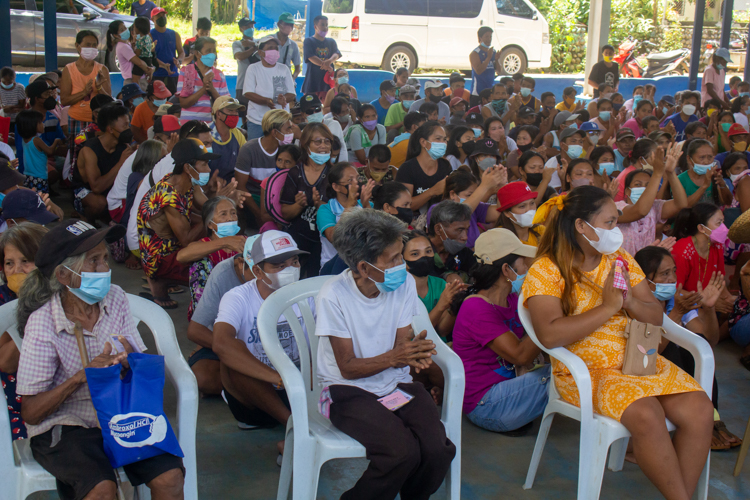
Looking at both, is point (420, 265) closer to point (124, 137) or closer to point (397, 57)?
point (124, 137)

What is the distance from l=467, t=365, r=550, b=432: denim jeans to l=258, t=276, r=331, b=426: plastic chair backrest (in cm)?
92

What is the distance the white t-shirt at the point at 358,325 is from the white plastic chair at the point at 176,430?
517 millimetres

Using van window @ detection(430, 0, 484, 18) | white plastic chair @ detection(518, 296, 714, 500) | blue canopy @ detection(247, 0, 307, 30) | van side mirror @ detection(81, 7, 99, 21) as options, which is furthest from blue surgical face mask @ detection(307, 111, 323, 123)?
van window @ detection(430, 0, 484, 18)

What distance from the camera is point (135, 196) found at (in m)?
5.37

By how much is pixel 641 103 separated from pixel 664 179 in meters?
4.67

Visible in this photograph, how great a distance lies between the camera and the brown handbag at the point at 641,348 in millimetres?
2715

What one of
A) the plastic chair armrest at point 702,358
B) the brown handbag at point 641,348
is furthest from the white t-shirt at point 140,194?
the plastic chair armrest at point 702,358

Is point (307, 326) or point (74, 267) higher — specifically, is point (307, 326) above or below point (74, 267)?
below

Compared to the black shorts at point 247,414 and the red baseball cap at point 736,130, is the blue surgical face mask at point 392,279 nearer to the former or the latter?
the black shorts at point 247,414

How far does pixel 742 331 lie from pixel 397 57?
13004mm

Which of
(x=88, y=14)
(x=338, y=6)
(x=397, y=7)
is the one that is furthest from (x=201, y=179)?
(x=397, y=7)

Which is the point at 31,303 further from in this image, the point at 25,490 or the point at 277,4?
the point at 277,4

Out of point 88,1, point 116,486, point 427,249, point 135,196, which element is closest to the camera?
point 116,486

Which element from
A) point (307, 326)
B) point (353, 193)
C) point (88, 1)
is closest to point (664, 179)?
point (353, 193)
